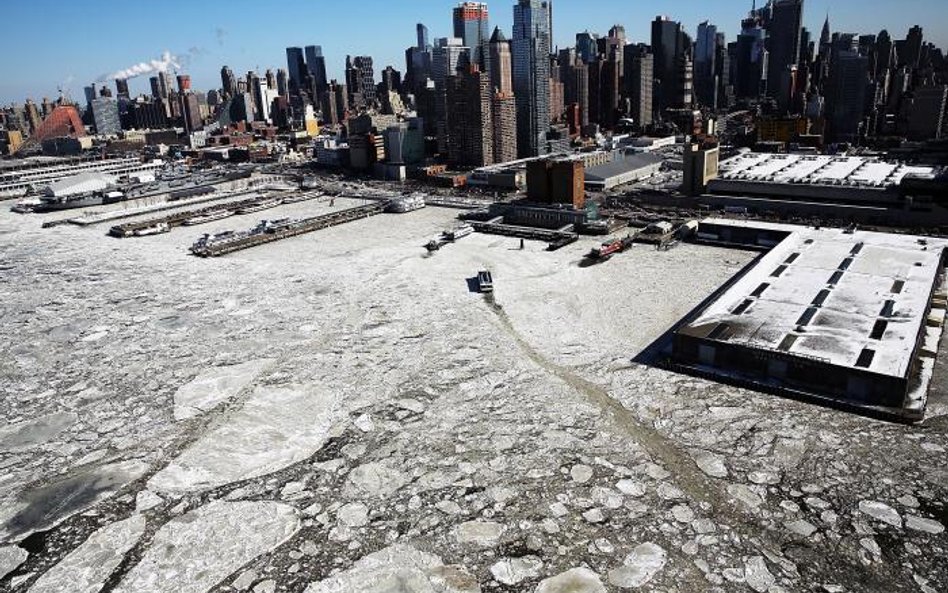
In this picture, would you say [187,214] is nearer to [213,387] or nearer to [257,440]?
[213,387]

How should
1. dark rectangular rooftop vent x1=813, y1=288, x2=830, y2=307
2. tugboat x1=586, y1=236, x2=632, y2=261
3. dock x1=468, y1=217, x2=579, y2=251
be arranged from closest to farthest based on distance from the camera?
dark rectangular rooftop vent x1=813, y1=288, x2=830, y2=307 < tugboat x1=586, y1=236, x2=632, y2=261 < dock x1=468, y1=217, x2=579, y2=251

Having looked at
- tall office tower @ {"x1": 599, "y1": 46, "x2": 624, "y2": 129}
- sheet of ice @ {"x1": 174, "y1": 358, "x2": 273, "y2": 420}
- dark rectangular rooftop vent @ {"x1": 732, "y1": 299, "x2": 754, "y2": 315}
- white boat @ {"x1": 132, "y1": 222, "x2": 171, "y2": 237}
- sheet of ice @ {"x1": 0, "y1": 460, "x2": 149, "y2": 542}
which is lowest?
sheet of ice @ {"x1": 0, "y1": 460, "x2": 149, "y2": 542}

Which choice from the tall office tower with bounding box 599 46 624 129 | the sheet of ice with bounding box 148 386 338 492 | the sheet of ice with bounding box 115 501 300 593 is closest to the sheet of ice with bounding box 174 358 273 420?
the sheet of ice with bounding box 148 386 338 492

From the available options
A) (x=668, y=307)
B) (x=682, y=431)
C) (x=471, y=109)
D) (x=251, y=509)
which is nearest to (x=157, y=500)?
(x=251, y=509)

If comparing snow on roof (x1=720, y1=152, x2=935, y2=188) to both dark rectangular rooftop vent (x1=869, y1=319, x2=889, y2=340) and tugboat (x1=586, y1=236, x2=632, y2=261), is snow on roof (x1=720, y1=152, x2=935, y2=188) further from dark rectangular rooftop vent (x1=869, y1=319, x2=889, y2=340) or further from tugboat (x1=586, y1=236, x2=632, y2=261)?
Answer: dark rectangular rooftop vent (x1=869, y1=319, x2=889, y2=340)

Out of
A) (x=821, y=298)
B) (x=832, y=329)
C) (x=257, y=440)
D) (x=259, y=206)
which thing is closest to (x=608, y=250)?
(x=821, y=298)

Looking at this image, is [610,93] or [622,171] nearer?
[622,171]
